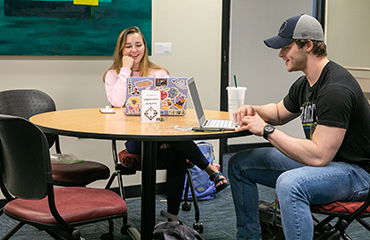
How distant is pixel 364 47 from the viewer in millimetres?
4086

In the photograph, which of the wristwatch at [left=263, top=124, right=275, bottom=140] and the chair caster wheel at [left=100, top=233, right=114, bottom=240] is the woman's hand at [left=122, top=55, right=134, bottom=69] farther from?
the wristwatch at [left=263, top=124, right=275, bottom=140]

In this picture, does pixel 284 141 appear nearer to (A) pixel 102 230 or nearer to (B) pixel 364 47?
(A) pixel 102 230

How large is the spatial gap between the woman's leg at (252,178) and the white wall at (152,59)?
1478mm

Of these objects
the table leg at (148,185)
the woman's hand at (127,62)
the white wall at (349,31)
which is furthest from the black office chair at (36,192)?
the white wall at (349,31)

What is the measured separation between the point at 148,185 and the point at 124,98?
821mm

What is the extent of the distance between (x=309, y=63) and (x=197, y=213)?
126cm

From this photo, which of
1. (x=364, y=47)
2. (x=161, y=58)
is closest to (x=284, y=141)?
(x=161, y=58)

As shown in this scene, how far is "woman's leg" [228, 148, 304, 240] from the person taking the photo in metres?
1.96

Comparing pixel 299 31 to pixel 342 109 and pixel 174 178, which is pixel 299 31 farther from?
pixel 174 178

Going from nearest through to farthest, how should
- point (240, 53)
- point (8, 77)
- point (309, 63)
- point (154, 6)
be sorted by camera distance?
point (309, 63)
point (8, 77)
point (154, 6)
point (240, 53)

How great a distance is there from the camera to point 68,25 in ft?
9.84

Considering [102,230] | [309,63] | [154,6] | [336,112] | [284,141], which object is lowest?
[102,230]

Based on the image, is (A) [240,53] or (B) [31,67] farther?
(A) [240,53]

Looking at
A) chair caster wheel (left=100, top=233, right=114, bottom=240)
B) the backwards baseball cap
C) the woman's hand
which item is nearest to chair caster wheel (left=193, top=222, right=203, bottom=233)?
chair caster wheel (left=100, top=233, right=114, bottom=240)
